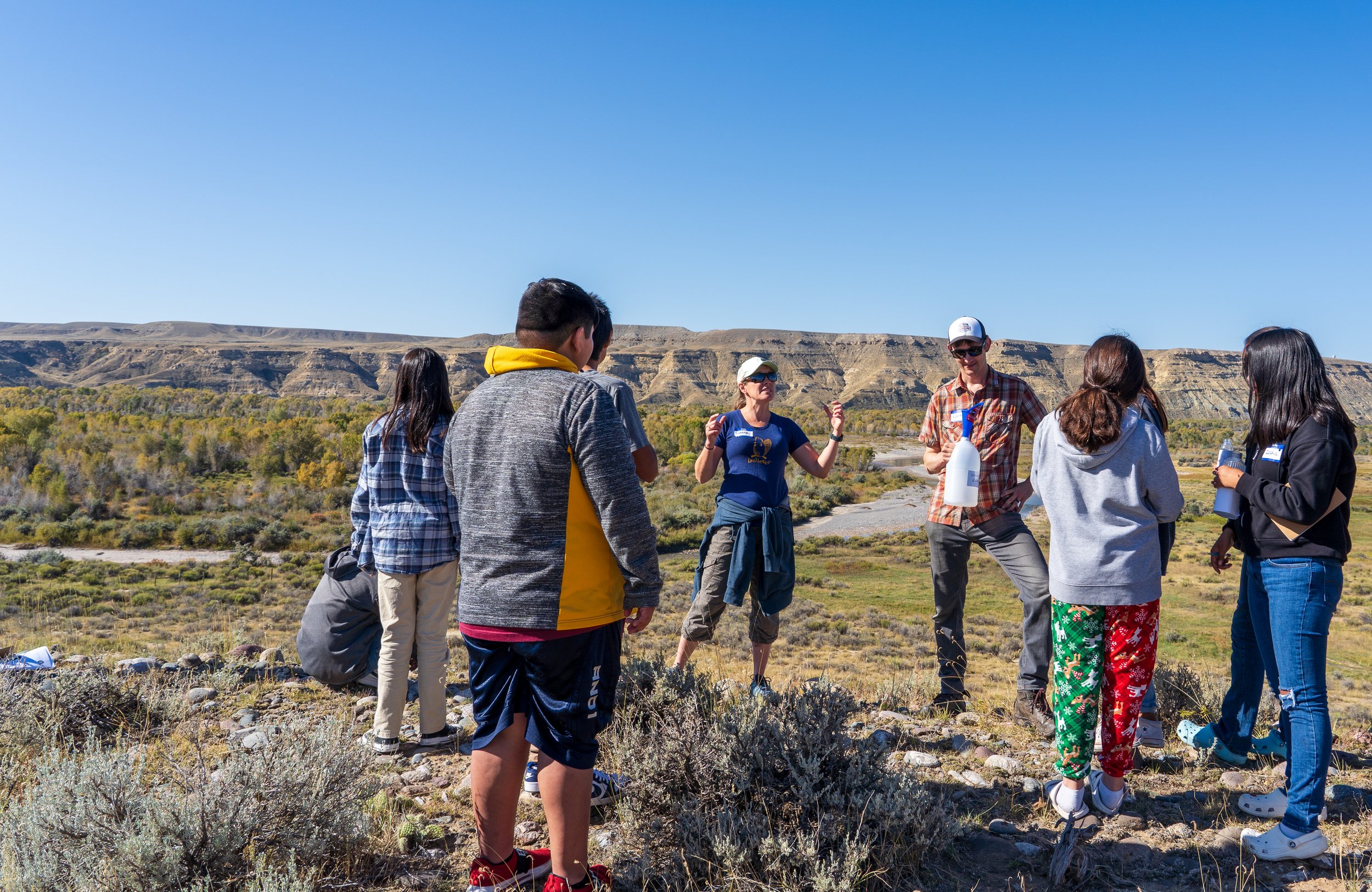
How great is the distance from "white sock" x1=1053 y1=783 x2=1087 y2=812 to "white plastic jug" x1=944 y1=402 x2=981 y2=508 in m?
1.30

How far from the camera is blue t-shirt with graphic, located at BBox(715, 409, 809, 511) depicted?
396cm

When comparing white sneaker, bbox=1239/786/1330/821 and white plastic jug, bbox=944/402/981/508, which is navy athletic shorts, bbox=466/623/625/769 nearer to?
white plastic jug, bbox=944/402/981/508

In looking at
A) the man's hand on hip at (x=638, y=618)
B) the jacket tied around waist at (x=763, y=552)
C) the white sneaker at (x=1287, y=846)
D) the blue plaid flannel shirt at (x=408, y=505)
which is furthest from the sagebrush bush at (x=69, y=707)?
the white sneaker at (x=1287, y=846)

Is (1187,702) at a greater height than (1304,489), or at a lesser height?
lesser

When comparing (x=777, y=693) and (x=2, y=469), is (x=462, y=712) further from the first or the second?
(x=2, y=469)

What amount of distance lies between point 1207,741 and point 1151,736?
0.25 meters

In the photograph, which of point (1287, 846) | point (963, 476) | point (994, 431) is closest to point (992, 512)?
point (963, 476)

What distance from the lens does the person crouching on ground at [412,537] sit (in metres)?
3.41

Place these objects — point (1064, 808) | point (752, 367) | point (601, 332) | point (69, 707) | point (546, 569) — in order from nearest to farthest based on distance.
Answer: point (546, 569)
point (1064, 808)
point (601, 332)
point (69, 707)
point (752, 367)

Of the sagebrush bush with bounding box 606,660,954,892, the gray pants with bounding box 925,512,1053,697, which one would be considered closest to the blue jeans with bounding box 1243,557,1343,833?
the gray pants with bounding box 925,512,1053,697

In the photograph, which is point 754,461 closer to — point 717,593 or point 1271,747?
point 717,593

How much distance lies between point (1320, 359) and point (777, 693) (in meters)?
2.31

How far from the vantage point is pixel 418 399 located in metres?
3.42

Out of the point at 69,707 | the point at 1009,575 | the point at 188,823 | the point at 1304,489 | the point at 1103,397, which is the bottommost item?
the point at 69,707
